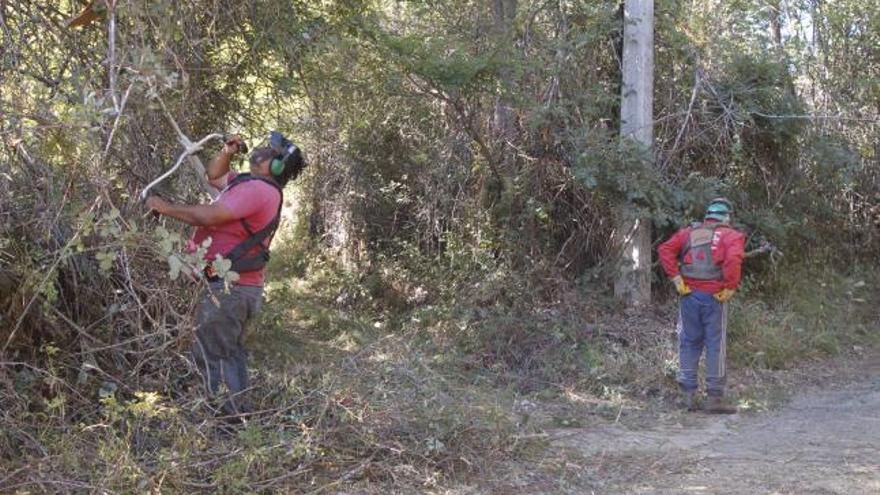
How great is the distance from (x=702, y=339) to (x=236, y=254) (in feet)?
14.0

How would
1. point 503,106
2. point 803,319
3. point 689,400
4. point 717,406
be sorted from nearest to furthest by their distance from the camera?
point 717,406 → point 689,400 → point 503,106 → point 803,319

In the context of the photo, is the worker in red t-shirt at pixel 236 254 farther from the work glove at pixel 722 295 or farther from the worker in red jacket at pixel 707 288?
the work glove at pixel 722 295

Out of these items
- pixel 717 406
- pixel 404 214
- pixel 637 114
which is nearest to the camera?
pixel 717 406

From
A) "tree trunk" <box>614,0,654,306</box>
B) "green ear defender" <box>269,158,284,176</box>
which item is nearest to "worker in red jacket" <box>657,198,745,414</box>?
"tree trunk" <box>614,0,654,306</box>

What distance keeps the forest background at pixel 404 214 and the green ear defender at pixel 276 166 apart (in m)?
0.71

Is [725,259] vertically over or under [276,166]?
under

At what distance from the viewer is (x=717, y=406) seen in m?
7.52

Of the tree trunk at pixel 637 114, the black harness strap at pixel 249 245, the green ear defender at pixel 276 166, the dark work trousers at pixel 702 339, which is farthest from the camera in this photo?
the tree trunk at pixel 637 114

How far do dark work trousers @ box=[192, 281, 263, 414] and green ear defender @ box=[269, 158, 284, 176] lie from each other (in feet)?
2.34

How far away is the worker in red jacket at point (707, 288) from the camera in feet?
25.0

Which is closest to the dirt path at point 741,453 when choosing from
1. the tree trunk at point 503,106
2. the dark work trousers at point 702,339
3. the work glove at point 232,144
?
the dark work trousers at point 702,339

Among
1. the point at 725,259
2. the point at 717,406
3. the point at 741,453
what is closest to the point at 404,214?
the point at 725,259

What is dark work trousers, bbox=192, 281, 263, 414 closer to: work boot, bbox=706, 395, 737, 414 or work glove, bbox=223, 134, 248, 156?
work glove, bbox=223, 134, 248, 156

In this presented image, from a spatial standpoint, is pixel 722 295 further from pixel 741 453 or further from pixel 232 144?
pixel 232 144
